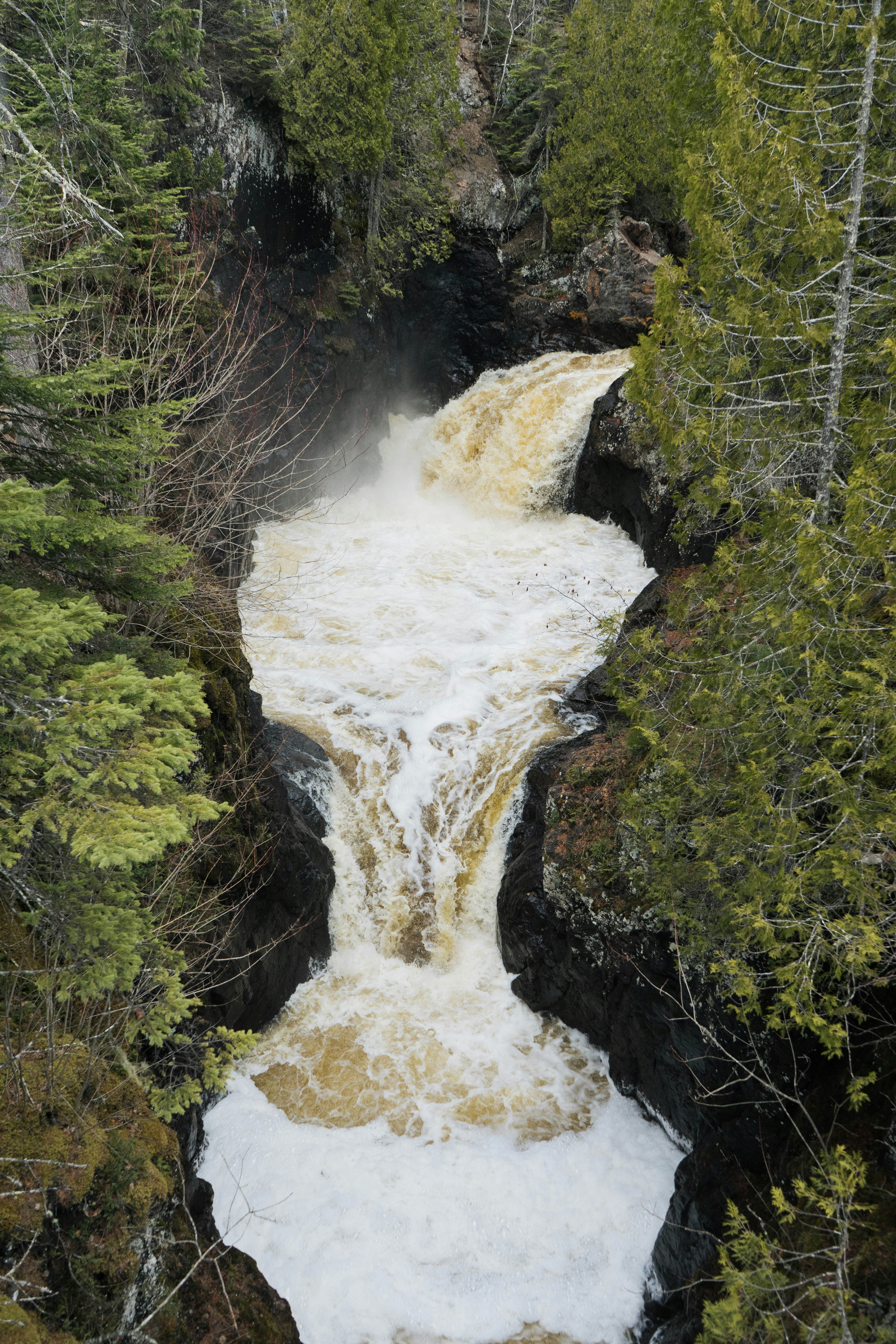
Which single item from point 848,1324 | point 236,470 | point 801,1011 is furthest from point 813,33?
point 848,1324

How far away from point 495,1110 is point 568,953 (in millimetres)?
1759

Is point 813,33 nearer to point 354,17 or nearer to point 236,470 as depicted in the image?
point 236,470

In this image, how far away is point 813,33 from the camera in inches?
209

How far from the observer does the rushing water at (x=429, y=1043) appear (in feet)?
19.9

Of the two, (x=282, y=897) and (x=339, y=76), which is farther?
(x=339, y=76)

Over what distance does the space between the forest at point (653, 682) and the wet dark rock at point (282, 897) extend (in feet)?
1.05

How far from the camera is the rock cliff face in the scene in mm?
5625

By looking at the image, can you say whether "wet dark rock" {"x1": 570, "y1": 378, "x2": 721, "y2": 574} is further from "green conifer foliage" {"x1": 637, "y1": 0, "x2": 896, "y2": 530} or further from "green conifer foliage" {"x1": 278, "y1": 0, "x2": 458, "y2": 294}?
"green conifer foliage" {"x1": 278, "y1": 0, "x2": 458, "y2": 294}

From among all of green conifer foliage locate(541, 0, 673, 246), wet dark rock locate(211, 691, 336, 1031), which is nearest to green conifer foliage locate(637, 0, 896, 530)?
wet dark rock locate(211, 691, 336, 1031)

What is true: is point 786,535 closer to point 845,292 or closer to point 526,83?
point 845,292

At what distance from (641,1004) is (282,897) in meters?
4.18

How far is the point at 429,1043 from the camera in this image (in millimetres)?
7836

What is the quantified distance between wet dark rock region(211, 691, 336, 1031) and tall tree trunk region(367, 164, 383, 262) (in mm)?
13584

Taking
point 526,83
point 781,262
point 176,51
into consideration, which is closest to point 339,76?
point 176,51
